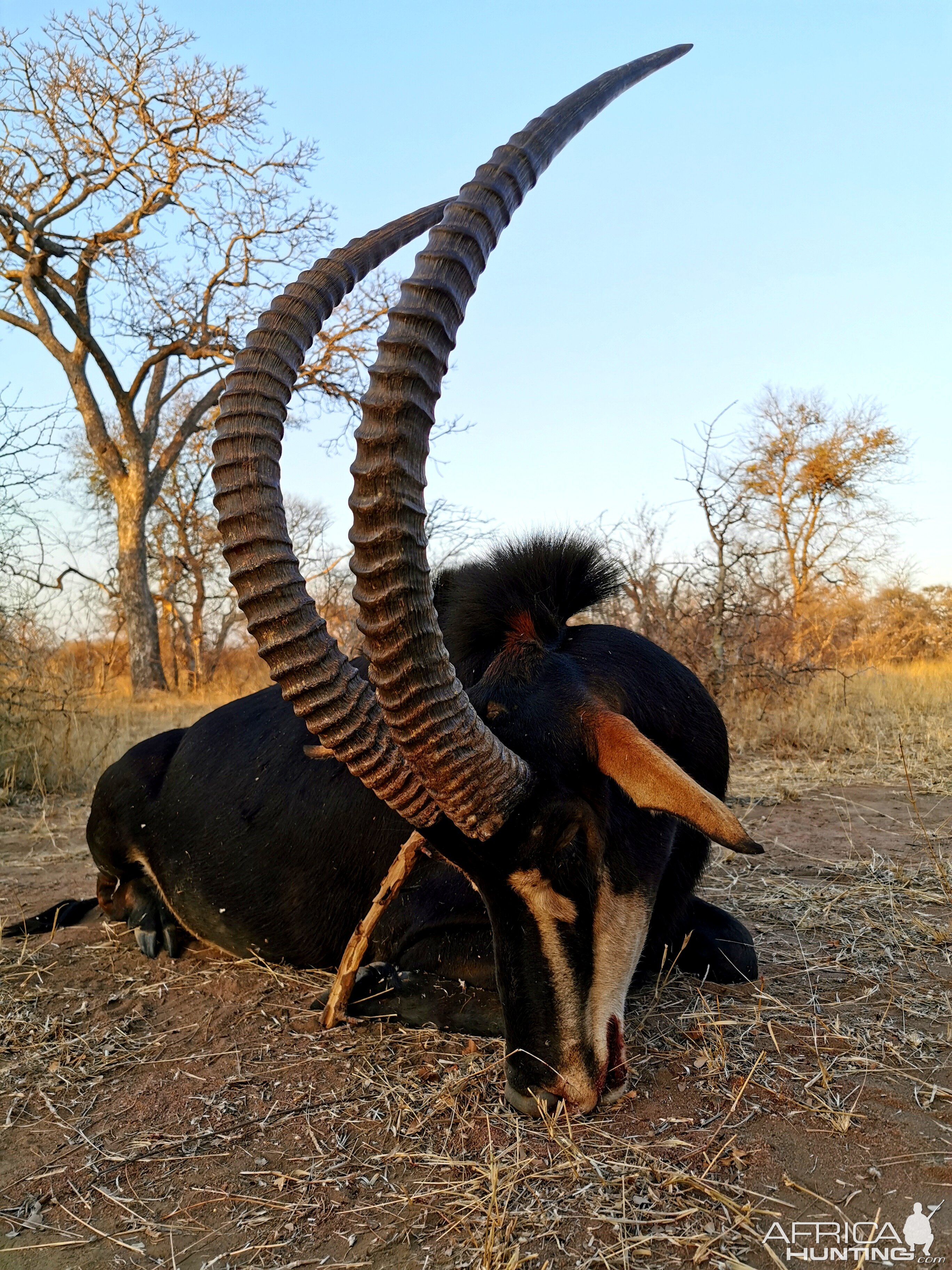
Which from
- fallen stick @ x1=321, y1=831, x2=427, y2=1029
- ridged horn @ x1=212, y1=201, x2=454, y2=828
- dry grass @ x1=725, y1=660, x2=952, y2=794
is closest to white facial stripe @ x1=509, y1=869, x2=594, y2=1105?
ridged horn @ x1=212, y1=201, x2=454, y2=828

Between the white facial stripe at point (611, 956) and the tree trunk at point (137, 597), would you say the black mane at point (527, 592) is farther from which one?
the tree trunk at point (137, 597)

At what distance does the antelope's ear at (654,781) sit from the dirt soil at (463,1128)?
2.68 feet

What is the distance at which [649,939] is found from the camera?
3.31 m

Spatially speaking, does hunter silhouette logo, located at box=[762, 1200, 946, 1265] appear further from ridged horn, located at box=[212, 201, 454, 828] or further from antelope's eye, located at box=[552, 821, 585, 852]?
ridged horn, located at box=[212, 201, 454, 828]

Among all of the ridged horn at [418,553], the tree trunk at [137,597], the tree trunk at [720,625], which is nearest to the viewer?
the ridged horn at [418,553]

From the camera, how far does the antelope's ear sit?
86.9 inches

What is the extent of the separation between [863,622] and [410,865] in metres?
21.1

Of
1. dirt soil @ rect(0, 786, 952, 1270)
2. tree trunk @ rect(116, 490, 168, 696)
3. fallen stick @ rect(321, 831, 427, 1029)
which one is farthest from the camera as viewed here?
tree trunk @ rect(116, 490, 168, 696)

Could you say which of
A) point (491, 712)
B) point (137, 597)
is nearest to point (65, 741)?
point (491, 712)

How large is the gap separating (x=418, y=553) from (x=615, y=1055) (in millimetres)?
1554

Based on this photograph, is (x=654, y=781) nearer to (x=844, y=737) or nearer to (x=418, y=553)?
(x=418, y=553)

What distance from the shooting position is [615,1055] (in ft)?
8.43

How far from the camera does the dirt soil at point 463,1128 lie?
2.11 metres

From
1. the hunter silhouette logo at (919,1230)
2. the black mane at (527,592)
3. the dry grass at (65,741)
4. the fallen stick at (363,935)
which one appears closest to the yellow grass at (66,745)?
the dry grass at (65,741)
